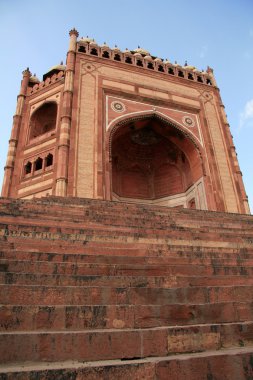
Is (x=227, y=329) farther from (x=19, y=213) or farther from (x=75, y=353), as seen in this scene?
(x=19, y=213)

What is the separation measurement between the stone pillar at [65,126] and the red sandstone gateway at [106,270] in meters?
0.06

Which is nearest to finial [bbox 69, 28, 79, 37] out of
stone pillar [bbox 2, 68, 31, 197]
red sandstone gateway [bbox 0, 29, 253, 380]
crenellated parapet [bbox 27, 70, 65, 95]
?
crenellated parapet [bbox 27, 70, 65, 95]

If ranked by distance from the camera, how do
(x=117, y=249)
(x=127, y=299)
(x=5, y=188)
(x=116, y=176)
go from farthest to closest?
(x=116, y=176), (x=5, y=188), (x=117, y=249), (x=127, y=299)

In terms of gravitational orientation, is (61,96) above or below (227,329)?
above

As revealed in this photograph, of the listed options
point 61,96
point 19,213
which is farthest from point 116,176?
point 19,213

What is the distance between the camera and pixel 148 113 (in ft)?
47.2

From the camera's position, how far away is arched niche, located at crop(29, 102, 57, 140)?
49.1 ft

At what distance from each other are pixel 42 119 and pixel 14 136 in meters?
2.19

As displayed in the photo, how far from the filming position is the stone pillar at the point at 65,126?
11188 mm

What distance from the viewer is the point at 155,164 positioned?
57.7 ft

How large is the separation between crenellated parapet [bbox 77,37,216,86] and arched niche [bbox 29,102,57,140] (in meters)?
3.31

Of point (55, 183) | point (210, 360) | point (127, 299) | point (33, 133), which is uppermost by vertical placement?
point (33, 133)

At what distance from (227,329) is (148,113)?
43.0 feet

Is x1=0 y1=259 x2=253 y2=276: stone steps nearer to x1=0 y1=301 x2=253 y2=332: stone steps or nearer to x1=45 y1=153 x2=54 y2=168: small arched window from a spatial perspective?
x1=0 y1=301 x2=253 y2=332: stone steps
